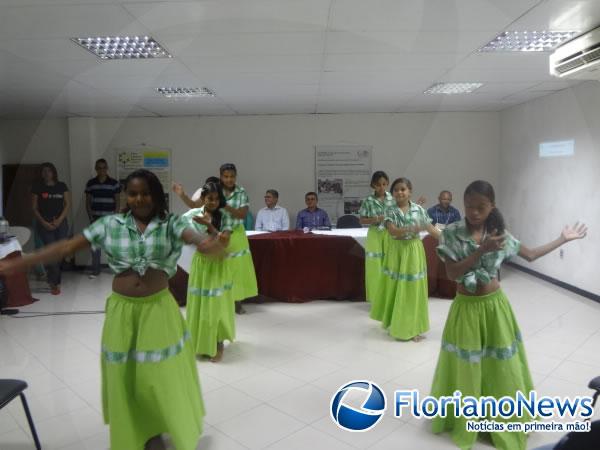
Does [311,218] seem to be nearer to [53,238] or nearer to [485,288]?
[53,238]

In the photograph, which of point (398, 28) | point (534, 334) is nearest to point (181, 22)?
point (398, 28)

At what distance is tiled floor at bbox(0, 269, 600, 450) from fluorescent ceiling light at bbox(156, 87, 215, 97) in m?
2.64

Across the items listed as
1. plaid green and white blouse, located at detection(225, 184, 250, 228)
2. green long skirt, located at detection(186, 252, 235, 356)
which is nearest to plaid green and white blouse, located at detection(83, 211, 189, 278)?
green long skirt, located at detection(186, 252, 235, 356)

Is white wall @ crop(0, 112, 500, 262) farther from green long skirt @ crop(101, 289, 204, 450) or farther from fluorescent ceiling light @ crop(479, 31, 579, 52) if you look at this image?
green long skirt @ crop(101, 289, 204, 450)

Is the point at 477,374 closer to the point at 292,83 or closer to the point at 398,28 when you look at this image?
the point at 398,28

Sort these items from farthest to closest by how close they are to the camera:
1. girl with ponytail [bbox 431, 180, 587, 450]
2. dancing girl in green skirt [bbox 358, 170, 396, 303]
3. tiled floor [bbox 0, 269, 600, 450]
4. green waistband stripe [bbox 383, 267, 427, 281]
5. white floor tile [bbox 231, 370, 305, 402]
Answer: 1. dancing girl in green skirt [bbox 358, 170, 396, 303]
2. green waistband stripe [bbox 383, 267, 427, 281]
3. white floor tile [bbox 231, 370, 305, 402]
4. tiled floor [bbox 0, 269, 600, 450]
5. girl with ponytail [bbox 431, 180, 587, 450]

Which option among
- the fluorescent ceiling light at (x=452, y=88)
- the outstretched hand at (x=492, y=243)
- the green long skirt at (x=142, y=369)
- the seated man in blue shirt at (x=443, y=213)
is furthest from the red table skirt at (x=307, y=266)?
the outstretched hand at (x=492, y=243)

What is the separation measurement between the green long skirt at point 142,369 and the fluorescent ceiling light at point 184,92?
3906mm

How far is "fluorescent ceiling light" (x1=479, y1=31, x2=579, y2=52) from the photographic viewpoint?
11.8 feet

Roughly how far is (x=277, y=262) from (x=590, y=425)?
4.37m

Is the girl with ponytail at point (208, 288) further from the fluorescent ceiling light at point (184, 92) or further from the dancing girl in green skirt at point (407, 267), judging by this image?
the fluorescent ceiling light at point (184, 92)

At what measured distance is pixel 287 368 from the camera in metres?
3.38

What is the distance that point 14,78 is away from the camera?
15.5 feet

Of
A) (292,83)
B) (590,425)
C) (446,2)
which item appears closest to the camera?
(590,425)
